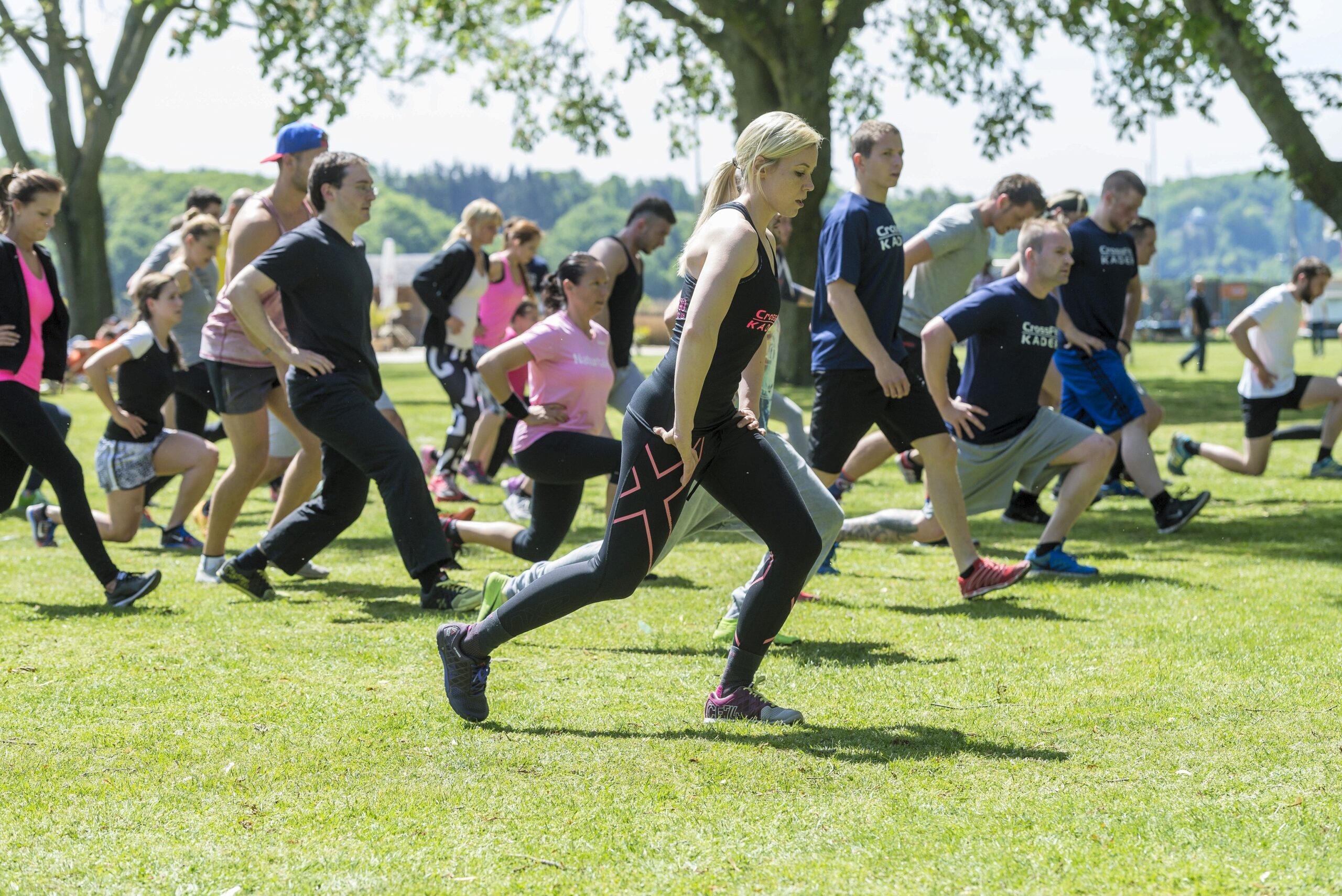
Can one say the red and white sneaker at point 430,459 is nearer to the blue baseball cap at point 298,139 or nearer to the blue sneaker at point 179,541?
the blue sneaker at point 179,541

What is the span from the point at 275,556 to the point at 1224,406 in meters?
15.5

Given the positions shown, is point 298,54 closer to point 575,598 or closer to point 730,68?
point 730,68

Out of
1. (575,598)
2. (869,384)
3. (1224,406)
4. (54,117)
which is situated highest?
(54,117)

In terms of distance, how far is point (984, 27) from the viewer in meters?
23.7

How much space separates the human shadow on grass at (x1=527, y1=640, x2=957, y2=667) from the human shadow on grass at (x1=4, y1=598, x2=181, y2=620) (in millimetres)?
1893

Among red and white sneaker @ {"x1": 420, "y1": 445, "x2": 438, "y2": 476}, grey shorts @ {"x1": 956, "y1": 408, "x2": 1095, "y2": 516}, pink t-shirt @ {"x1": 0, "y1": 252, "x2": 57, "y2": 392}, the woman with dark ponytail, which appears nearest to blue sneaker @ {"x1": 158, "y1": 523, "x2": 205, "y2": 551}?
the woman with dark ponytail

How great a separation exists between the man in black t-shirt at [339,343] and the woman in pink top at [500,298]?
4.71 m

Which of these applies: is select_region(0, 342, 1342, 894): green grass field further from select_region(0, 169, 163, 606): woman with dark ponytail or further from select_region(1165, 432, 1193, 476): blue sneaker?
select_region(1165, 432, 1193, 476): blue sneaker

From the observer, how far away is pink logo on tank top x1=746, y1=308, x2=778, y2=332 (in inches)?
173

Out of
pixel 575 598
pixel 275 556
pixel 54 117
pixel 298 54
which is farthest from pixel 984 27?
pixel 575 598

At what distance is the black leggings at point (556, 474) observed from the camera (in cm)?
674

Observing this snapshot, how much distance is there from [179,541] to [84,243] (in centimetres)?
2164

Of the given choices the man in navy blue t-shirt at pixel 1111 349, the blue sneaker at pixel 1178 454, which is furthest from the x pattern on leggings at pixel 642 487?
the blue sneaker at pixel 1178 454

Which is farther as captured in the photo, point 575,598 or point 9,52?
point 9,52
